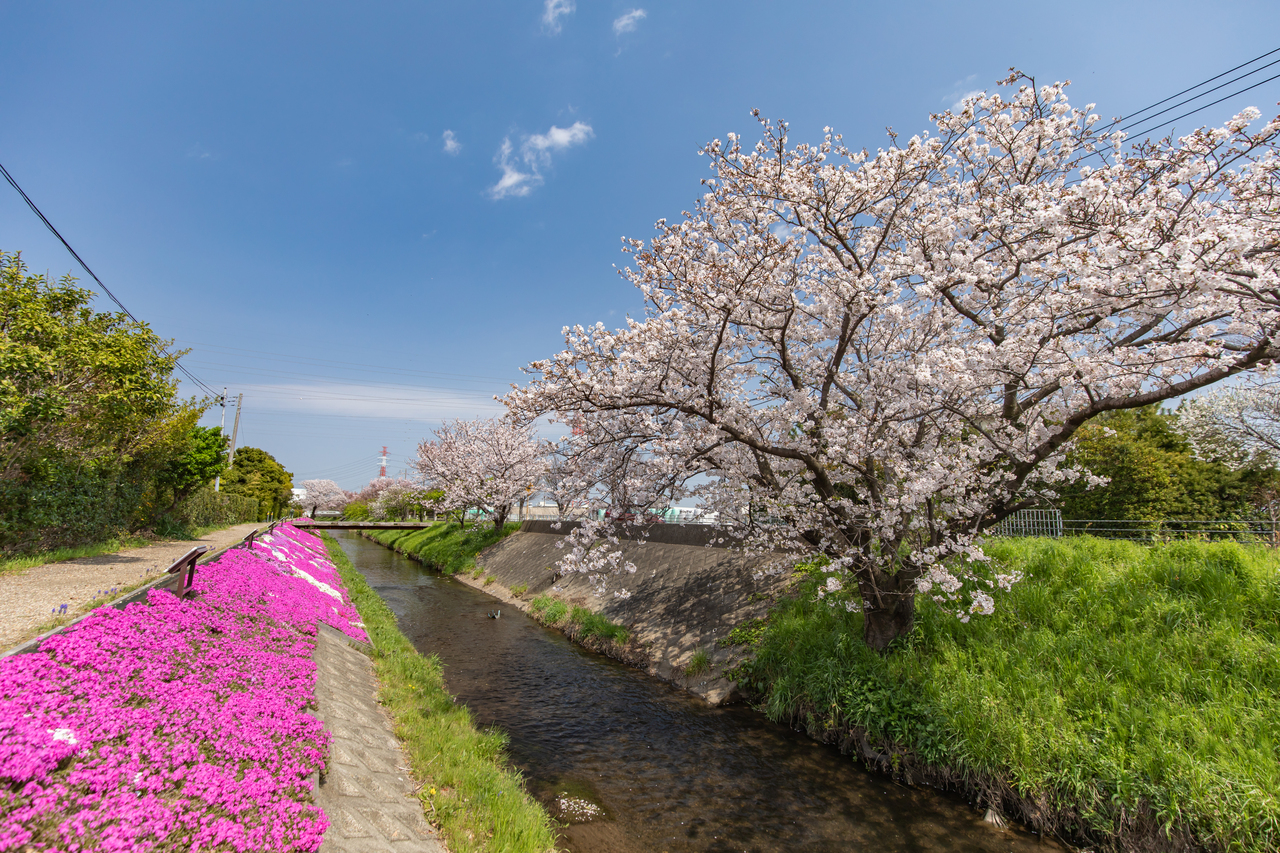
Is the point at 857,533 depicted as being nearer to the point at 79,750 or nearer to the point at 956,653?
the point at 956,653

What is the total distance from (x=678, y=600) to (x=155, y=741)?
14.2 metres

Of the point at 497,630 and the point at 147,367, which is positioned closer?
the point at 147,367

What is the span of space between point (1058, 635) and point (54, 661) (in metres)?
13.7

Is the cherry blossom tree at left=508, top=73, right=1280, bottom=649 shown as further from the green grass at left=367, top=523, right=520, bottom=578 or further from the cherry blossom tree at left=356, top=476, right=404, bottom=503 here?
the cherry blossom tree at left=356, top=476, right=404, bottom=503

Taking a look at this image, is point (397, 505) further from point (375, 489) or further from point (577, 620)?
point (577, 620)

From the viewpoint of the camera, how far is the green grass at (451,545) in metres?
34.8

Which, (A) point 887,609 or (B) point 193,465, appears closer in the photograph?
(A) point 887,609

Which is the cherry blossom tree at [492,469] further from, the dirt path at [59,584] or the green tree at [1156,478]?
the green tree at [1156,478]

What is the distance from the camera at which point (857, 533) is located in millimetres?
10234

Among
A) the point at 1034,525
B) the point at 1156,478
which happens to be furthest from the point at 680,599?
the point at 1156,478

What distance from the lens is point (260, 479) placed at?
54156mm

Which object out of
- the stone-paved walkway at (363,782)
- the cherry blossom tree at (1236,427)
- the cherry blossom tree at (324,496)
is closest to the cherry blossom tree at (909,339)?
the stone-paved walkway at (363,782)

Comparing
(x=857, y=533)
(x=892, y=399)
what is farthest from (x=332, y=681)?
(x=892, y=399)

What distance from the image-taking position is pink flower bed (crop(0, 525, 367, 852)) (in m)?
3.39
